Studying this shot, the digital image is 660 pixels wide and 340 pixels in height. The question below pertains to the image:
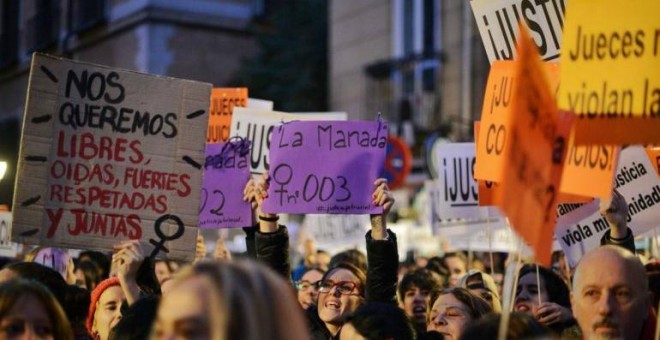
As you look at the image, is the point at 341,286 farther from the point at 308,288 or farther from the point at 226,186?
the point at 226,186

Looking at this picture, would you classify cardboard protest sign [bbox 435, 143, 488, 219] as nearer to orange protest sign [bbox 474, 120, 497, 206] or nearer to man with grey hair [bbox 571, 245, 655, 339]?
orange protest sign [bbox 474, 120, 497, 206]

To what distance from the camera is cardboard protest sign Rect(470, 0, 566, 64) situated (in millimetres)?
5906

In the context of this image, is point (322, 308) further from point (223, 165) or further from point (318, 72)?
point (318, 72)

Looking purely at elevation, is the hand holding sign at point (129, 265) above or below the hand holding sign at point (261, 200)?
below

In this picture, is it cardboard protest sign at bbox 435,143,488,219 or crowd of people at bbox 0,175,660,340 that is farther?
cardboard protest sign at bbox 435,143,488,219

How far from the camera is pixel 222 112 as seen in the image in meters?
8.16

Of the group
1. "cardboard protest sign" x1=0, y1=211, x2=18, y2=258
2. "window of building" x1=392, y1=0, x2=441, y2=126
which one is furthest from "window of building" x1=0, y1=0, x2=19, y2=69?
"cardboard protest sign" x1=0, y1=211, x2=18, y2=258

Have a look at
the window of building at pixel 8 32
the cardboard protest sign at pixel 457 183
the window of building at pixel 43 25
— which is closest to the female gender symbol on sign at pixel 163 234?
the cardboard protest sign at pixel 457 183

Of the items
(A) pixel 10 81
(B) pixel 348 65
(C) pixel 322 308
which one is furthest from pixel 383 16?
(C) pixel 322 308

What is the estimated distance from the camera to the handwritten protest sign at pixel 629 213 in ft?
21.8

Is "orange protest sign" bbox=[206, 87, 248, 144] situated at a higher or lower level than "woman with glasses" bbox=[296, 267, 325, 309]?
higher

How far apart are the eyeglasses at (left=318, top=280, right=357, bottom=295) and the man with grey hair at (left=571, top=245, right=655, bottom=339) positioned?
1866 mm

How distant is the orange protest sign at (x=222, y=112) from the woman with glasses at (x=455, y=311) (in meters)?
3.26

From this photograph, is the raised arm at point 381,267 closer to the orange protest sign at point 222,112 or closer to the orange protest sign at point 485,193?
the orange protest sign at point 485,193
